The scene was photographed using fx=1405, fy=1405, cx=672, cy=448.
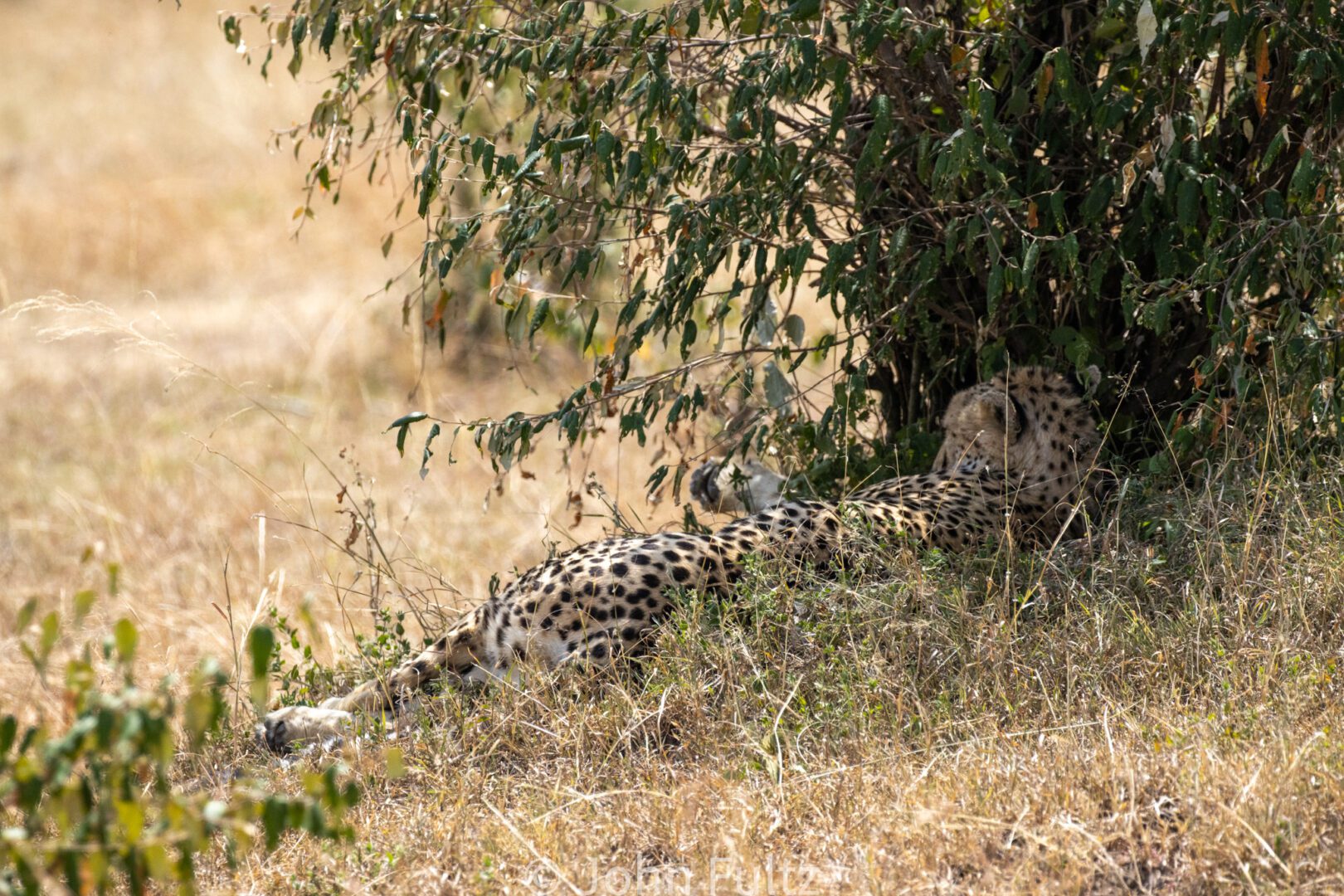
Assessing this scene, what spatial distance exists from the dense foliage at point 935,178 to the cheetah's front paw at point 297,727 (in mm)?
765

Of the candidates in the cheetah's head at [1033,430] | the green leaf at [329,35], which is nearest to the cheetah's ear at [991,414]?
the cheetah's head at [1033,430]

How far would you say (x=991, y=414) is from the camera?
4160mm

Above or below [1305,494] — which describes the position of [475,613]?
below

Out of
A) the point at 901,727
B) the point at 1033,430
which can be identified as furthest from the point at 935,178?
the point at 901,727

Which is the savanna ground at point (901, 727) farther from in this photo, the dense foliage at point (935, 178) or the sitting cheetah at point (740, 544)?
the dense foliage at point (935, 178)

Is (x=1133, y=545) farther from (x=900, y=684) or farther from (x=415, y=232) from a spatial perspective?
(x=415, y=232)

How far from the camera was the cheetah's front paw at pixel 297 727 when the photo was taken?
362cm

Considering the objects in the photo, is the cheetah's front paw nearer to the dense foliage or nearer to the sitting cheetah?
the sitting cheetah

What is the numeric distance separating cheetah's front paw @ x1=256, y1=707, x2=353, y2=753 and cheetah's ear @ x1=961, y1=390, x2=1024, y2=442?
1983 mm

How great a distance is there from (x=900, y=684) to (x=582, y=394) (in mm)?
1217

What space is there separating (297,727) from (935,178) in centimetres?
213

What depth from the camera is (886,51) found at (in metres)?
3.86

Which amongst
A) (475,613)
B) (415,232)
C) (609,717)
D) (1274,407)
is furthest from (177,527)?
(415,232)

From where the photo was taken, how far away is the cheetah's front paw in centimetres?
362
